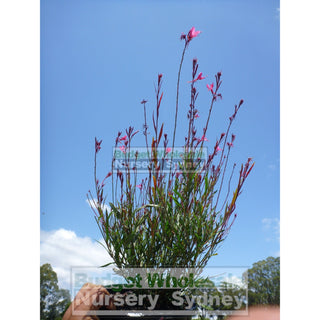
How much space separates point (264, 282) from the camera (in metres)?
1.89

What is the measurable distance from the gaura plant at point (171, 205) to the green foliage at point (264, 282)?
54cm

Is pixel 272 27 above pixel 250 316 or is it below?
above

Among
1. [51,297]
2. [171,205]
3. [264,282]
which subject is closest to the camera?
[171,205]

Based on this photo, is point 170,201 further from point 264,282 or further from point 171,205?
→ point 264,282

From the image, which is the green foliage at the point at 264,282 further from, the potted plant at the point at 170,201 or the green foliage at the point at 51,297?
the green foliage at the point at 51,297

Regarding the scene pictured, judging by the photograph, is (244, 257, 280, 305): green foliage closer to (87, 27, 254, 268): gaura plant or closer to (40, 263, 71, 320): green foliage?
(87, 27, 254, 268): gaura plant

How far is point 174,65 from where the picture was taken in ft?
6.12

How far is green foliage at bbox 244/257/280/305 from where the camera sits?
6.05 feet

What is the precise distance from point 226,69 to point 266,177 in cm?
66

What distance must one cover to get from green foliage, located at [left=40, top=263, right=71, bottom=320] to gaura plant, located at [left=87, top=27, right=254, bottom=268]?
0.54 metres

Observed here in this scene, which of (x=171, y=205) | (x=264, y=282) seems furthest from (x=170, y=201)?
(x=264, y=282)

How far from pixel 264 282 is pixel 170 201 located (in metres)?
0.92
